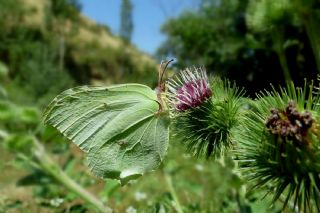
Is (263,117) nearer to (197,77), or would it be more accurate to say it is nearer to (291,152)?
(291,152)

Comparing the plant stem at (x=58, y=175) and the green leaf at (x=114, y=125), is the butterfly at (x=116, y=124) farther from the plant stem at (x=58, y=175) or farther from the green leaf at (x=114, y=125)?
the plant stem at (x=58, y=175)

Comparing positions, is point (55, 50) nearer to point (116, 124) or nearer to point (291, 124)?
point (116, 124)

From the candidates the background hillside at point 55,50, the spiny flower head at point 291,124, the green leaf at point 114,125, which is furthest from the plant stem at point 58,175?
Result: the background hillside at point 55,50

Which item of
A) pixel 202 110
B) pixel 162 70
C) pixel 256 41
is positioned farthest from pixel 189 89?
pixel 256 41

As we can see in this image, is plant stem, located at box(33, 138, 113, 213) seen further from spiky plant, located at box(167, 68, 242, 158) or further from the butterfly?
spiky plant, located at box(167, 68, 242, 158)

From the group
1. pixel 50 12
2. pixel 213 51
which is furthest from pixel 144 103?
pixel 50 12
